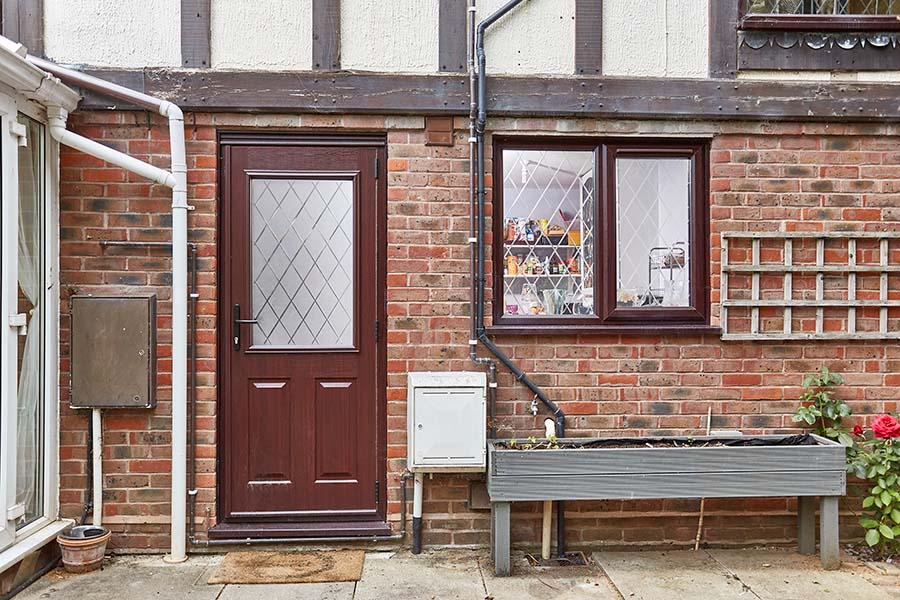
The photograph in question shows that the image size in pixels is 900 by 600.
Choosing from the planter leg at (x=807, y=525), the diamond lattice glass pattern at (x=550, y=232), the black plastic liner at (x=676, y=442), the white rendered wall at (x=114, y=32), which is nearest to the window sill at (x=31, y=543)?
the black plastic liner at (x=676, y=442)

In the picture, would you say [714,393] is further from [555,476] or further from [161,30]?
[161,30]

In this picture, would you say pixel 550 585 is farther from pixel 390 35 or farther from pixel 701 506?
pixel 390 35

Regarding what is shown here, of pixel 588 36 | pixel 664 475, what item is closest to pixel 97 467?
pixel 664 475

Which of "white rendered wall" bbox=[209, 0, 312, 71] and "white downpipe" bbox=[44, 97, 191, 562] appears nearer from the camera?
"white downpipe" bbox=[44, 97, 191, 562]

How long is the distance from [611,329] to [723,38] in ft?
5.98

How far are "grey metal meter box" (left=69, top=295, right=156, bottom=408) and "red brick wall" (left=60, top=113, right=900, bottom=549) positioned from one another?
0.10 metres

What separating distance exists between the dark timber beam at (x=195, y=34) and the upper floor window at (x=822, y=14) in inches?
122

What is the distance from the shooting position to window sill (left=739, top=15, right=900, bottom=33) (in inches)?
166

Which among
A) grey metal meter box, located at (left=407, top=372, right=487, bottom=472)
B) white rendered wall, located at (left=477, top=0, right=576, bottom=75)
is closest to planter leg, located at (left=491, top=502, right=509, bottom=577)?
grey metal meter box, located at (left=407, top=372, right=487, bottom=472)

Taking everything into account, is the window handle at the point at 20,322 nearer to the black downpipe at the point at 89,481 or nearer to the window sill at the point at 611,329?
the black downpipe at the point at 89,481

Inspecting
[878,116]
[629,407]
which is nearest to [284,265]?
[629,407]

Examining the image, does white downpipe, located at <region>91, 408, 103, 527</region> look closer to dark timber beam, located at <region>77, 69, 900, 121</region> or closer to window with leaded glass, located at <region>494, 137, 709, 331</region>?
dark timber beam, located at <region>77, 69, 900, 121</region>

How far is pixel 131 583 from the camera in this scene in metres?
3.74

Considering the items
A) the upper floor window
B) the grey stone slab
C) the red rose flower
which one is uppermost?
the upper floor window
